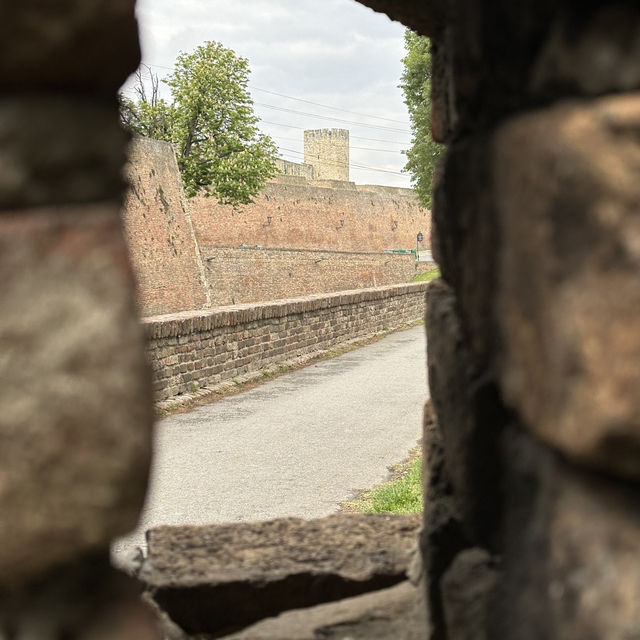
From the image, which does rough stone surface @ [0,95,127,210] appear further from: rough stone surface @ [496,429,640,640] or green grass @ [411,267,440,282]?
green grass @ [411,267,440,282]

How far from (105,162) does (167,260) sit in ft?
58.5

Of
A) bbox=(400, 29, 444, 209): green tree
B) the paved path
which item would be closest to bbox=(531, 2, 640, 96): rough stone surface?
the paved path

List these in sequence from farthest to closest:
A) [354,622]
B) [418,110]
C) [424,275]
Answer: [424,275] < [418,110] < [354,622]

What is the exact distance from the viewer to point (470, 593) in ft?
4.53

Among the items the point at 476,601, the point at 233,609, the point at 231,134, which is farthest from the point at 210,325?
the point at 231,134

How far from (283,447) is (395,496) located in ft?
6.74

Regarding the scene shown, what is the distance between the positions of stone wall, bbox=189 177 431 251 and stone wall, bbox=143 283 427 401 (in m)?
17.6

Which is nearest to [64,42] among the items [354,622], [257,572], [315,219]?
[354,622]

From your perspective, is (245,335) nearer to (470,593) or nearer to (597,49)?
(470,593)

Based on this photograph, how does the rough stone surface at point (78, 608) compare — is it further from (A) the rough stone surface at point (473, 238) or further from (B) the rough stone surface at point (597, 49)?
(B) the rough stone surface at point (597, 49)

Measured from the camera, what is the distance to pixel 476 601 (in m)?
1.35

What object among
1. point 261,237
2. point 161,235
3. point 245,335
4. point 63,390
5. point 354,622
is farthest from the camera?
point 261,237

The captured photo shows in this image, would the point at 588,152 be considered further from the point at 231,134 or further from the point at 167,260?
the point at 231,134

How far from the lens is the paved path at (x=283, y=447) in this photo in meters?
5.17
